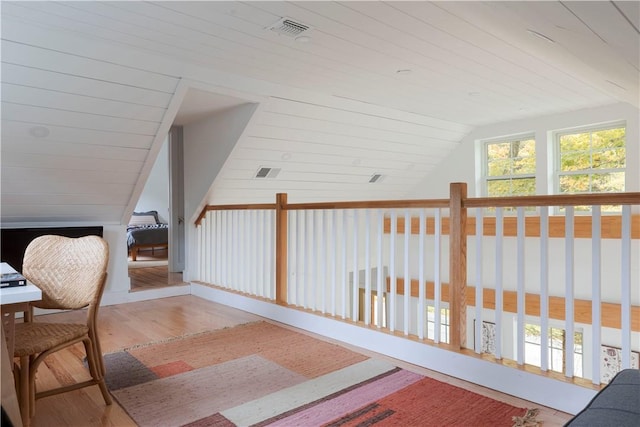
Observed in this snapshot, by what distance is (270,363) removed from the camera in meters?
2.79

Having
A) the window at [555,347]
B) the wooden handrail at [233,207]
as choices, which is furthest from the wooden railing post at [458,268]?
the window at [555,347]

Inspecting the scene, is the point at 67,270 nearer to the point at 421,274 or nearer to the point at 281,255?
the point at 281,255

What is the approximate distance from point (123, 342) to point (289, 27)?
2.51 m

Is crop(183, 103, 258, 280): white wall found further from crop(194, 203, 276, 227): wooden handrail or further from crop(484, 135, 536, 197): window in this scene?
crop(484, 135, 536, 197): window

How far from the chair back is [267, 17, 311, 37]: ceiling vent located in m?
1.59

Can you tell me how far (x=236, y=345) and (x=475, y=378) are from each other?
1.63 meters

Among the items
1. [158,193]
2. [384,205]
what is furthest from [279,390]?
[158,193]

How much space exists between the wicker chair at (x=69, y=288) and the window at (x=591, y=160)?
524 cm

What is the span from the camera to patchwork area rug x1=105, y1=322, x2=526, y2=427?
6.81 feet

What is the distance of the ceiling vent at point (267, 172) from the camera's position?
4906 millimetres

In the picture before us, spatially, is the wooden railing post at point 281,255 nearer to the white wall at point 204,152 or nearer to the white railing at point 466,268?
the white railing at point 466,268

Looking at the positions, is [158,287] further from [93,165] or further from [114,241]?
[93,165]

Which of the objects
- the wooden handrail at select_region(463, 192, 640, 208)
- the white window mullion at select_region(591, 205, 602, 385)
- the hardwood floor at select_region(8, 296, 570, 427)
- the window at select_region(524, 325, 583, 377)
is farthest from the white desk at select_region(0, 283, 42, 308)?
the window at select_region(524, 325, 583, 377)

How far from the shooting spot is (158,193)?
9398 millimetres
